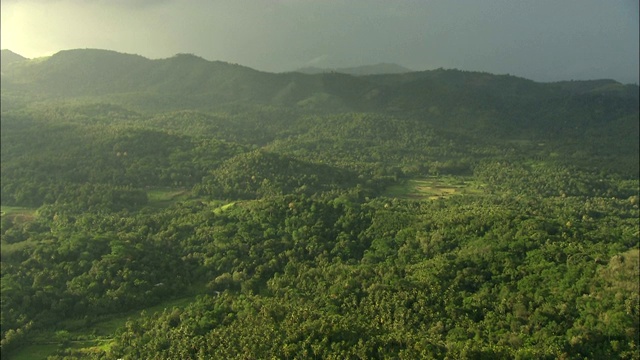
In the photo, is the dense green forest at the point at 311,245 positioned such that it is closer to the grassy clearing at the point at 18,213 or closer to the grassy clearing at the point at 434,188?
the grassy clearing at the point at 18,213

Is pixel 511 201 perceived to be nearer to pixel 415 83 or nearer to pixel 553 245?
pixel 553 245

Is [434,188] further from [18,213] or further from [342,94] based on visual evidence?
[342,94]

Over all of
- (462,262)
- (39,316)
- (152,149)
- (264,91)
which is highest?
(264,91)

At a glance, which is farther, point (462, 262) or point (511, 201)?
point (511, 201)

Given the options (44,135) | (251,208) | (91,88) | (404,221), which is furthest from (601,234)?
(91,88)

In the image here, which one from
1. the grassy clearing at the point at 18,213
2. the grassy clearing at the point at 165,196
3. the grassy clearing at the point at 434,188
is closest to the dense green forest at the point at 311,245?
the grassy clearing at the point at 165,196

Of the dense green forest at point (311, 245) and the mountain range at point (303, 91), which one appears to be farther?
the mountain range at point (303, 91)
